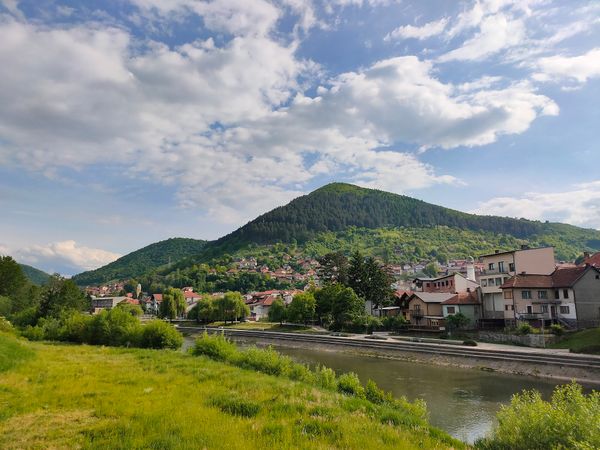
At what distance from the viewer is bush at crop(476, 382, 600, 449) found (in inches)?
393

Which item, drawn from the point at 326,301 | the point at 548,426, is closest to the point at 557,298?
the point at 326,301

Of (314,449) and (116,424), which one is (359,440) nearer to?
(314,449)

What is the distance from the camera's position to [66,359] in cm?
2983

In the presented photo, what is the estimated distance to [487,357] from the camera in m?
36.0

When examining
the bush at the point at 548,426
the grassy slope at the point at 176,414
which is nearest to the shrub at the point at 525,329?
the grassy slope at the point at 176,414

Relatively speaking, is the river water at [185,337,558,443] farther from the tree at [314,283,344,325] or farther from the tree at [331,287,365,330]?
the tree at [314,283,344,325]

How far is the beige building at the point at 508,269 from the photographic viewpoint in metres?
52.4

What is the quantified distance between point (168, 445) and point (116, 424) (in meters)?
3.43

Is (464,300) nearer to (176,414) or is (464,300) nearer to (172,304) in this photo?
(176,414)

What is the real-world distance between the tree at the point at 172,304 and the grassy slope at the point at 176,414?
7766cm

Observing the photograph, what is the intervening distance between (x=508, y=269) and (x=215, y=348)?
4289cm

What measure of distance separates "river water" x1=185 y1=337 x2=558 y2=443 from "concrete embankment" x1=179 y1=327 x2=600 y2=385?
1.42 meters

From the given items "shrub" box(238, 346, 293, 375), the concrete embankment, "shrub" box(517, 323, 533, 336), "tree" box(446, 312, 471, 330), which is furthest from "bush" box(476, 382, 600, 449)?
"tree" box(446, 312, 471, 330)

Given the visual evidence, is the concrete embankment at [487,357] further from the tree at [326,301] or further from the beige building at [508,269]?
the tree at [326,301]
